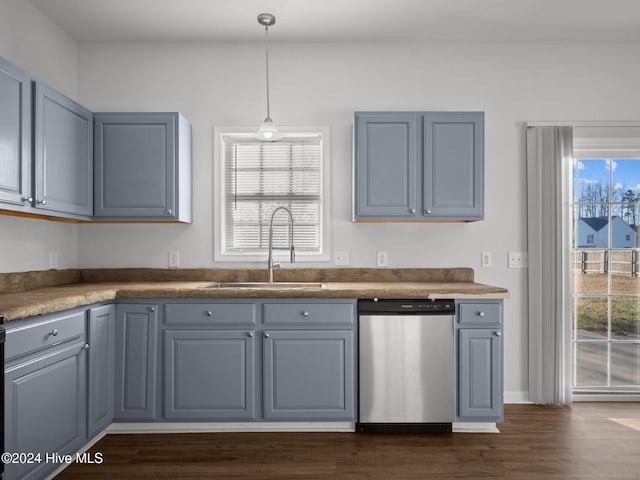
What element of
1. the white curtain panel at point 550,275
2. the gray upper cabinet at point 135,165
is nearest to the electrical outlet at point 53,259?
the gray upper cabinet at point 135,165

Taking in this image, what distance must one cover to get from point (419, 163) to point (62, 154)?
2292 millimetres

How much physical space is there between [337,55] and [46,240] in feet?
8.20

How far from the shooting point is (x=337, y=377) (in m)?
2.92

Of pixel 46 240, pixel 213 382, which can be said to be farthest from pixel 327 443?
pixel 46 240

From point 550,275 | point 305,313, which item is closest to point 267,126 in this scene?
point 305,313

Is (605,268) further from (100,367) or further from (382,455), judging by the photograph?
(100,367)

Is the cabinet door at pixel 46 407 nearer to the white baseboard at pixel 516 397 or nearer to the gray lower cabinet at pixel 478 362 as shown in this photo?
the gray lower cabinet at pixel 478 362

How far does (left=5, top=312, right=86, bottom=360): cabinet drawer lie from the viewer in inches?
78.4

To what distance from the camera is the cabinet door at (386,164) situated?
3.22 m

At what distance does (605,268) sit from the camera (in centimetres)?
362

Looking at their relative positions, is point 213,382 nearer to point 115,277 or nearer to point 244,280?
point 244,280

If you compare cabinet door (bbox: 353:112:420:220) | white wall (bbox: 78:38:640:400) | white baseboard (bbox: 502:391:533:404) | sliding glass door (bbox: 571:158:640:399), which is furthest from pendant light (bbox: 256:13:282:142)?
white baseboard (bbox: 502:391:533:404)

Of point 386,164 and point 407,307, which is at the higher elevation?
point 386,164

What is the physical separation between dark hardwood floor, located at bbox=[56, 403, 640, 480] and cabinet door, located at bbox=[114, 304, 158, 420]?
0.64ft
